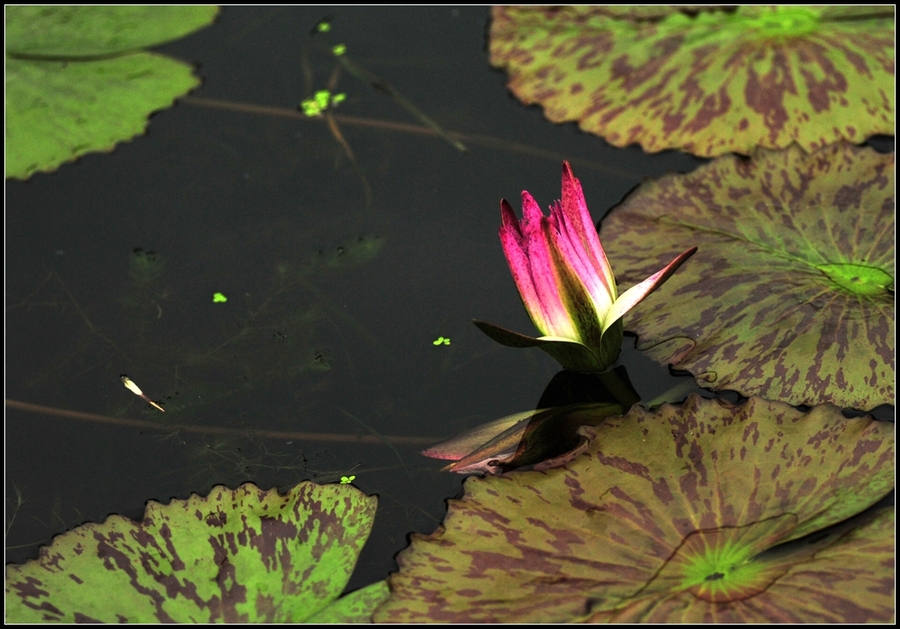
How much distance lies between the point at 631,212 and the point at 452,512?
1.01 m

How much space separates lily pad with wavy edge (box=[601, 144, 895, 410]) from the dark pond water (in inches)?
4.0

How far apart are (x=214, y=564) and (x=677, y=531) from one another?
2.74 feet

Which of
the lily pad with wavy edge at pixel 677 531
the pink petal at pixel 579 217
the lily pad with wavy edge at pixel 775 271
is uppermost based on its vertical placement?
the pink petal at pixel 579 217

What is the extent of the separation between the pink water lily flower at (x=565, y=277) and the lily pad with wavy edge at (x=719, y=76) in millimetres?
861

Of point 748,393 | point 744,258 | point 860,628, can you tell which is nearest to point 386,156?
point 744,258

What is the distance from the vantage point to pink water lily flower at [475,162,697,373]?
1.68 meters

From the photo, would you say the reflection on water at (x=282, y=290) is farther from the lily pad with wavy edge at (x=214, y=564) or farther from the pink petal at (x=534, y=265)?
the pink petal at (x=534, y=265)

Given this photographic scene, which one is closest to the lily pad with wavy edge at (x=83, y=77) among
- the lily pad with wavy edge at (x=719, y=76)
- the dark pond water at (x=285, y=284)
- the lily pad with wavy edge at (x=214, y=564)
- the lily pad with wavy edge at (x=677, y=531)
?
the dark pond water at (x=285, y=284)

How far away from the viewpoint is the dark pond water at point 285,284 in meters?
1.88

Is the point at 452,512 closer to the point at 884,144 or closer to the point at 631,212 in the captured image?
the point at 631,212

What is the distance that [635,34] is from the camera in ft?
9.02

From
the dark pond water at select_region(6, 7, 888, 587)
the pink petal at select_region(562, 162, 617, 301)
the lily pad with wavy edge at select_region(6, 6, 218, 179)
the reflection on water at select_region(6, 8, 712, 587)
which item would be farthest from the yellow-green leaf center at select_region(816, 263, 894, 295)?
the lily pad with wavy edge at select_region(6, 6, 218, 179)

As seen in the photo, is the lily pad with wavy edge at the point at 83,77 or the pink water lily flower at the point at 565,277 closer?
the pink water lily flower at the point at 565,277

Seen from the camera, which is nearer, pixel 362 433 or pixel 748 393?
pixel 748 393
